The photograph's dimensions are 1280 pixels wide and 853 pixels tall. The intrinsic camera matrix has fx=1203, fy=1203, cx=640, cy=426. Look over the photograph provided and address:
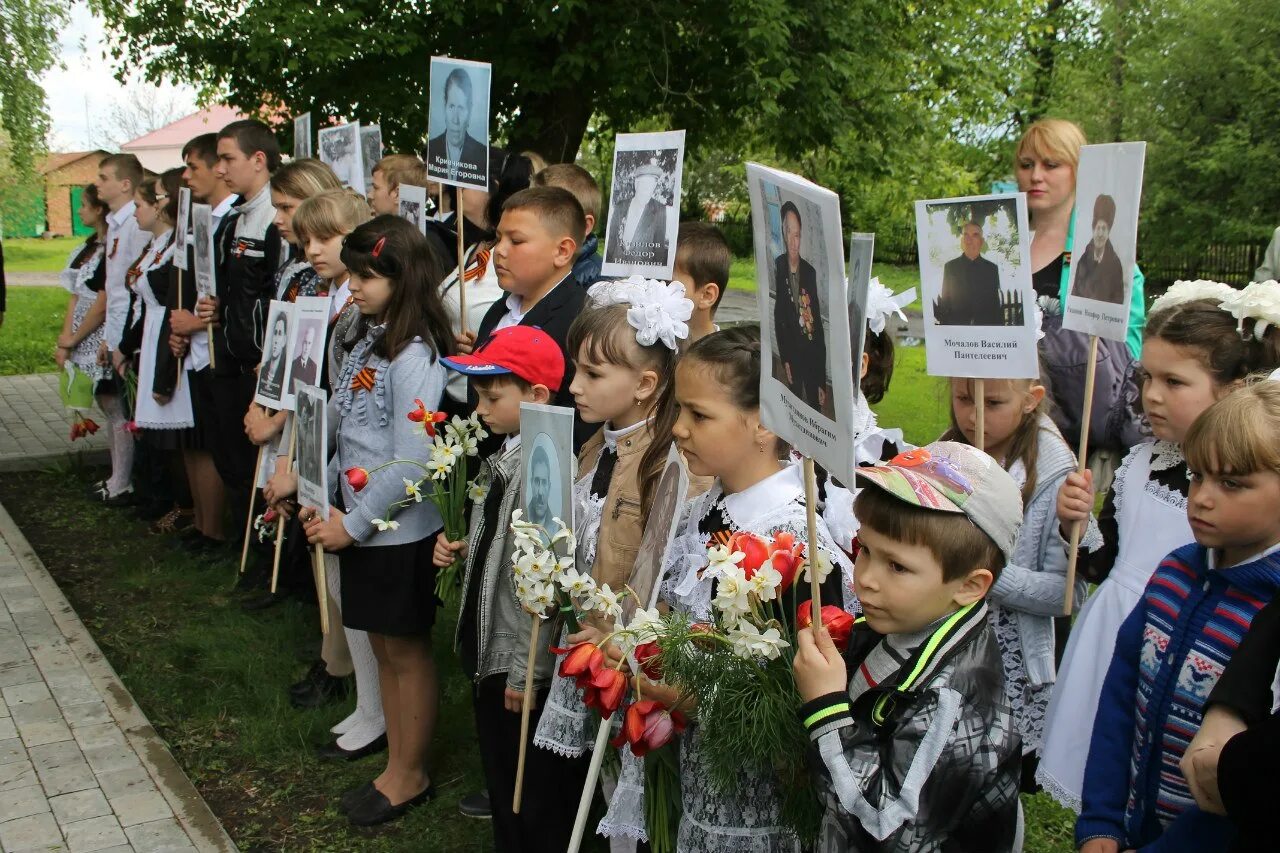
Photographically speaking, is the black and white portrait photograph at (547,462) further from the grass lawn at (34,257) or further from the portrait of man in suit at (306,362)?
the grass lawn at (34,257)

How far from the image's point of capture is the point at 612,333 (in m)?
3.35

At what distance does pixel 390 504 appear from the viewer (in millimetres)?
4082

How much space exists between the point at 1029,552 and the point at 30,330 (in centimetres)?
1733

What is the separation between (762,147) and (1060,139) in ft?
31.0

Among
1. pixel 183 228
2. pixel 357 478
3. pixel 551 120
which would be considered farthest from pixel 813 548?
pixel 551 120

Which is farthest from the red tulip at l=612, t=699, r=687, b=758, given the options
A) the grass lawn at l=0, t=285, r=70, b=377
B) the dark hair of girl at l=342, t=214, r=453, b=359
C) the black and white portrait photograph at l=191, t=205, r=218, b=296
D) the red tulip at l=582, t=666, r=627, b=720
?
the grass lawn at l=0, t=285, r=70, b=377

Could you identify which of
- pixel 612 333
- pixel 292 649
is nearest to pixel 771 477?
pixel 612 333

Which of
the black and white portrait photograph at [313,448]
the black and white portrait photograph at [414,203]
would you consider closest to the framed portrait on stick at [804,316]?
the black and white portrait photograph at [313,448]

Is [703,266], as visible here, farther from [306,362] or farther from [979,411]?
[979,411]

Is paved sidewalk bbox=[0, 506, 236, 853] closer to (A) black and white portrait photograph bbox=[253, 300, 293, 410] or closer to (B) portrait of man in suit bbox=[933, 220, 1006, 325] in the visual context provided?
(A) black and white portrait photograph bbox=[253, 300, 293, 410]

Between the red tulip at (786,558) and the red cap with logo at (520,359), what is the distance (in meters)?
1.33

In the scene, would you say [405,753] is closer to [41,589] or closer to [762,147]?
[41,589]

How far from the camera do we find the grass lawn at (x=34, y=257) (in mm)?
31702

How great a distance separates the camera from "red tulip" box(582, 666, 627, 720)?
2523mm
